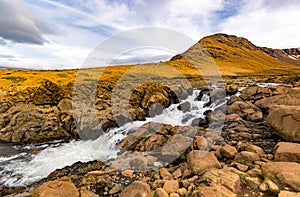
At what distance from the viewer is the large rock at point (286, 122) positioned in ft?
36.2

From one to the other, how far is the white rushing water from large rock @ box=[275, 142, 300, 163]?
9664 mm

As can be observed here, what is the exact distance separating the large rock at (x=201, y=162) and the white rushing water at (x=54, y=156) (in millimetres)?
6666

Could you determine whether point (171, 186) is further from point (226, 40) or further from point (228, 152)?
point (226, 40)

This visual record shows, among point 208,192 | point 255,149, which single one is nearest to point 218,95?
point 255,149

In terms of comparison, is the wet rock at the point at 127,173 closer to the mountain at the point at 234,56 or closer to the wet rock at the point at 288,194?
the wet rock at the point at 288,194

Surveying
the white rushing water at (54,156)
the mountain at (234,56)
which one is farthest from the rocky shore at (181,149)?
the mountain at (234,56)

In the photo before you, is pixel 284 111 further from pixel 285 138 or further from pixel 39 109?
pixel 39 109

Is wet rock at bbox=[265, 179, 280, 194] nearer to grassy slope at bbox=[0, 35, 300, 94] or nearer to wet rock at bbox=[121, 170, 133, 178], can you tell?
wet rock at bbox=[121, 170, 133, 178]

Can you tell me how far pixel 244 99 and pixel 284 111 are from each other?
29.6 ft

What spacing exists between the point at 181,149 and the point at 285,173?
17.6 ft

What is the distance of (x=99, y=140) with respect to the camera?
19.2 m

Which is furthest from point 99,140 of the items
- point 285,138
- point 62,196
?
point 285,138

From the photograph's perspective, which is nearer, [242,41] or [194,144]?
[194,144]

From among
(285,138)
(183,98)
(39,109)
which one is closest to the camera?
(285,138)
